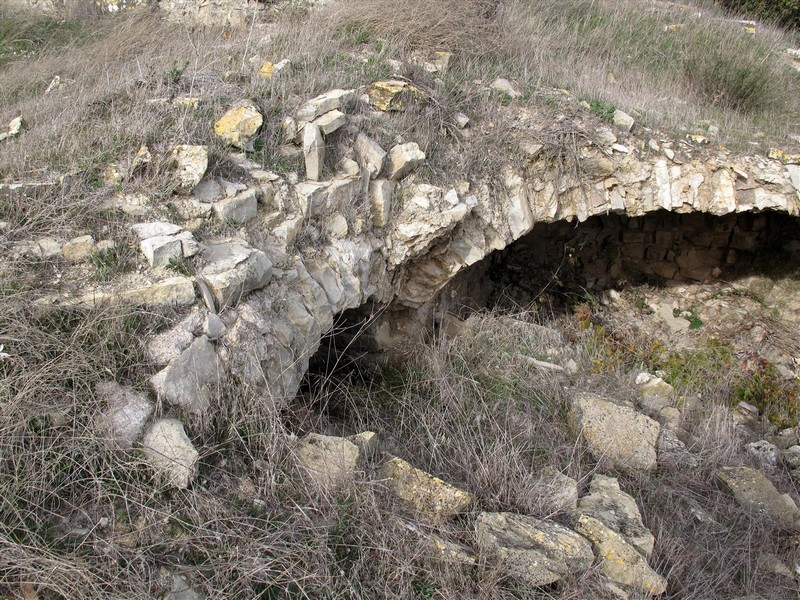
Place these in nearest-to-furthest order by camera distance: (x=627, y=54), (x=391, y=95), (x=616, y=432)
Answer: (x=616, y=432) → (x=391, y=95) → (x=627, y=54)

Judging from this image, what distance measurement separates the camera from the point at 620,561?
8.93 ft

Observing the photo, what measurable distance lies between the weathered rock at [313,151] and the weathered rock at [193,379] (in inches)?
62.0

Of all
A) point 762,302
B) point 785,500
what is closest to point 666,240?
point 762,302

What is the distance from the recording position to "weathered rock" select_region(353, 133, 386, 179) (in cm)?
427

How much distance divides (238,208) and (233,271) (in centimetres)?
56

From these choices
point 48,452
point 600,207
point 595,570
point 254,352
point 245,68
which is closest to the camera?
point 48,452

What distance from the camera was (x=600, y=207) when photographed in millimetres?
5508

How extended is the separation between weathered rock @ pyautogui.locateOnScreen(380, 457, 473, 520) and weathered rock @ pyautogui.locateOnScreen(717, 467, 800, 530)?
5.94 feet

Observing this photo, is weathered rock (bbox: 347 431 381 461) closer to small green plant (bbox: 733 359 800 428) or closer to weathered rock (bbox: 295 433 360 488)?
weathered rock (bbox: 295 433 360 488)

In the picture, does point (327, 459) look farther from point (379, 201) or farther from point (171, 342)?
point (379, 201)

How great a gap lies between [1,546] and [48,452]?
0.36m

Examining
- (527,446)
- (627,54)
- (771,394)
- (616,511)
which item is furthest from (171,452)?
(627,54)

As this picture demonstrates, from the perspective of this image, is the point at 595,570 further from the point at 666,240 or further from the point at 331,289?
the point at 666,240

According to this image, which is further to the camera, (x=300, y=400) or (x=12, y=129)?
(x=12, y=129)
